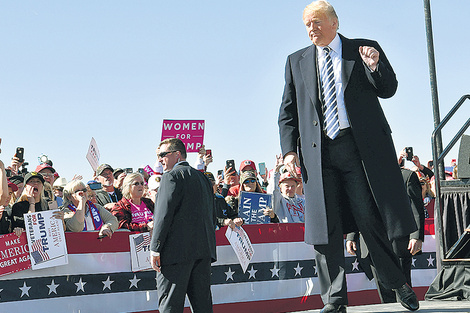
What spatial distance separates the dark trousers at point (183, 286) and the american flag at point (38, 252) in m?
1.99

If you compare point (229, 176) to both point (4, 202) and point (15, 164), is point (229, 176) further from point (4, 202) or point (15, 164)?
point (4, 202)

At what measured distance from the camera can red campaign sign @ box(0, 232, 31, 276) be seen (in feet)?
24.3

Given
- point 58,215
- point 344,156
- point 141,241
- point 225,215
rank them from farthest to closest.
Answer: point 225,215 < point 141,241 < point 58,215 < point 344,156

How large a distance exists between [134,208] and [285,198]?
2.36 meters

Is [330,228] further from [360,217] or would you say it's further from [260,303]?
[260,303]

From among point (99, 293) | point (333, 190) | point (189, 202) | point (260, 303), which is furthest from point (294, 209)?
point (333, 190)

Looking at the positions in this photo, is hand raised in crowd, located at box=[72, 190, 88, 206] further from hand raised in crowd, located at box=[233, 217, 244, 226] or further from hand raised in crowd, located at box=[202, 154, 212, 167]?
hand raised in crowd, located at box=[202, 154, 212, 167]

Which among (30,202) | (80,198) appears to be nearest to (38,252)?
(30,202)

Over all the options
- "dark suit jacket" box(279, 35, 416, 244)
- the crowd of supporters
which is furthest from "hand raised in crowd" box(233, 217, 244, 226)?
"dark suit jacket" box(279, 35, 416, 244)

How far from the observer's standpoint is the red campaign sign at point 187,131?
12766 mm

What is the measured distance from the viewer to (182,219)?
20.2ft

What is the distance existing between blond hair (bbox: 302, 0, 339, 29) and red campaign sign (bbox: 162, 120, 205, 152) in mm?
8468

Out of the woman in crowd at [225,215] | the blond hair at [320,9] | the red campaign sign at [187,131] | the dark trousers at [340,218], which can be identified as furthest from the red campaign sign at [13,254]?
the red campaign sign at [187,131]

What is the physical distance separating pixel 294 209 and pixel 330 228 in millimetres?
5583
